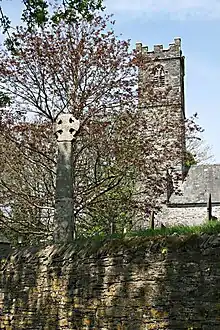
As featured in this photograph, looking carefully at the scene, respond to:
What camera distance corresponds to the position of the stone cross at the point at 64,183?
6461mm

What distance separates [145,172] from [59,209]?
5.62 m

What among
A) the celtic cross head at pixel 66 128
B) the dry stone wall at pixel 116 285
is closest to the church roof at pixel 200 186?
the celtic cross head at pixel 66 128

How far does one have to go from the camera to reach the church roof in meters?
25.4

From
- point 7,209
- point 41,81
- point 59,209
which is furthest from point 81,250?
point 7,209

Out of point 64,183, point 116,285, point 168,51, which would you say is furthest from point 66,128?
point 168,51

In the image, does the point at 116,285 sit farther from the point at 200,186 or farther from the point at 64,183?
the point at 200,186

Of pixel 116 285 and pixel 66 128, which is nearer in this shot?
pixel 116 285

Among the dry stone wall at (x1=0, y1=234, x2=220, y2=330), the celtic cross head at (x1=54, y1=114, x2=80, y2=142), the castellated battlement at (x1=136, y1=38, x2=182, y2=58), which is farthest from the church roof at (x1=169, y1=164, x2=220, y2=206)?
the dry stone wall at (x1=0, y1=234, x2=220, y2=330)

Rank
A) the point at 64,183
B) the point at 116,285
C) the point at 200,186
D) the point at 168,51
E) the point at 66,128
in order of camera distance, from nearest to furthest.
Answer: the point at 116,285, the point at 64,183, the point at 66,128, the point at 200,186, the point at 168,51

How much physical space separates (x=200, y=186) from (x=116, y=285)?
21.8 metres

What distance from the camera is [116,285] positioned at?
17.2 ft

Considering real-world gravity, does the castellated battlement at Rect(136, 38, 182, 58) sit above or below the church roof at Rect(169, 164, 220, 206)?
above

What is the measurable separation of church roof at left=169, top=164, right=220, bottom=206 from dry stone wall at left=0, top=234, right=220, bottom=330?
773 inches

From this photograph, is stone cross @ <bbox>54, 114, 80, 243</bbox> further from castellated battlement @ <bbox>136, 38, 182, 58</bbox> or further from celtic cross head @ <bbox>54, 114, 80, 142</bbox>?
castellated battlement @ <bbox>136, 38, 182, 58</bbox>
